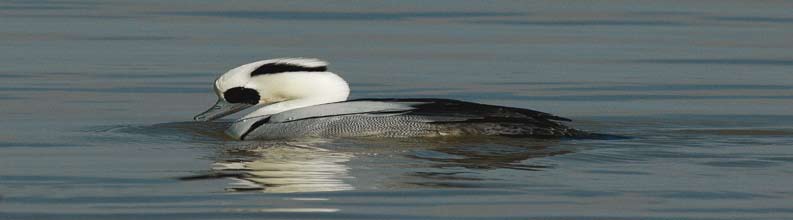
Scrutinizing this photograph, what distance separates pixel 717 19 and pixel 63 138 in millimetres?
10938

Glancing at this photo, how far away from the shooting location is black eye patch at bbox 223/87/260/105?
1271 centimetres

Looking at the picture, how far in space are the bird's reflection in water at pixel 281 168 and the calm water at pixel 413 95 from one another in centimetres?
2

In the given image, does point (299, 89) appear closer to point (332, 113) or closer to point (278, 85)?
point (278, 85)

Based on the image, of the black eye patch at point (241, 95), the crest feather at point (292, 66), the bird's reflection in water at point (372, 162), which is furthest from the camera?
the black eye patch at point (241, 95)

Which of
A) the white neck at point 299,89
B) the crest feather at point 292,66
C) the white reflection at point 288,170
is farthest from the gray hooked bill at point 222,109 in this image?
the white reflection at point 288,170

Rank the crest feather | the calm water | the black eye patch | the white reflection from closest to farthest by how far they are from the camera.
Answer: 1. the calm water
2. the white reflection
3. the crest feather
4. the black eye patch

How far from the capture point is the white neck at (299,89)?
1262 centimetres

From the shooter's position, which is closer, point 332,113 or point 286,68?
point 332,113

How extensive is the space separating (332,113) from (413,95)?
10.6ft

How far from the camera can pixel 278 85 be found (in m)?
12.7

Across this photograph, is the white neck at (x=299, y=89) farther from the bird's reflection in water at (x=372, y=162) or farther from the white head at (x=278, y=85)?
the bird's reflection in water at (x=372, y=162)

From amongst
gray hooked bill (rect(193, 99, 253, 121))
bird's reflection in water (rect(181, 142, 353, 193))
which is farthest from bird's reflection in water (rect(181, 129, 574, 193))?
gray hooked bill (rect(193, 99, 253, 121))

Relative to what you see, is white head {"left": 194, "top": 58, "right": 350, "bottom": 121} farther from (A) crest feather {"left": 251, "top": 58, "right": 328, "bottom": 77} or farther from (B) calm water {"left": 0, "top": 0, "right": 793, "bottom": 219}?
(B) calm water {"left": 0, "top": 0, "right": 793, "bottom": 219}

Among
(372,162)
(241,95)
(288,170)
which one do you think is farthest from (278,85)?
(288,170)
